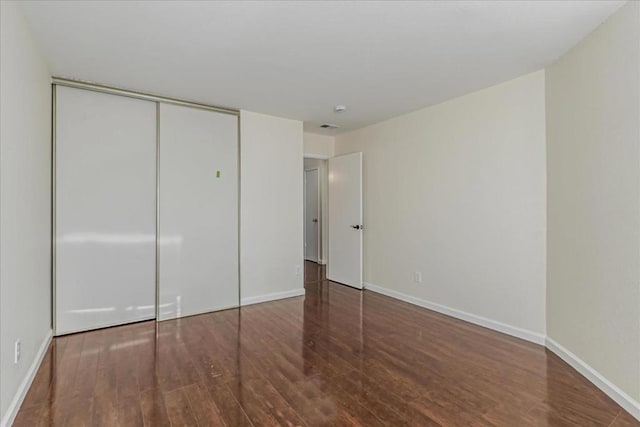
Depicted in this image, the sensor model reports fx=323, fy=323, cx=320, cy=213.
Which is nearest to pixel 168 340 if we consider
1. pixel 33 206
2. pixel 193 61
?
pixel 33 206

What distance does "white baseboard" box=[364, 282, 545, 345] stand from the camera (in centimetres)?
296

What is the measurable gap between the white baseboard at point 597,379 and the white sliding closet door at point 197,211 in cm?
331

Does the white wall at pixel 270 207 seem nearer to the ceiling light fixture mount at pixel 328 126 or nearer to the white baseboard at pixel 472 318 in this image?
the ceiling light fixture mount at pixel 328 126

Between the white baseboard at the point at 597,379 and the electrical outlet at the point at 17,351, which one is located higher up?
the electrical outlet at the point at 17,351

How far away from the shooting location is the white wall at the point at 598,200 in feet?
6.41

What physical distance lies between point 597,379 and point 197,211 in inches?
152

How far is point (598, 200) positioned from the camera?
2236 millimetres

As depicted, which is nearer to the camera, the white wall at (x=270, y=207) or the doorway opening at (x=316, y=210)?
the white wall at (x=270, y=207)

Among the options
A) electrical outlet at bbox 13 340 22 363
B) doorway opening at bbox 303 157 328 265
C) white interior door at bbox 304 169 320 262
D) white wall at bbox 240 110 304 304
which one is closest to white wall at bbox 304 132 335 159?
white wall at bbox 240 110 304 304

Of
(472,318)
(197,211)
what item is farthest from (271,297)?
(472,318)

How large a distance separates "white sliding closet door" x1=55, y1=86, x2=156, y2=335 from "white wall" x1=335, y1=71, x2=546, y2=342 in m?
2.97

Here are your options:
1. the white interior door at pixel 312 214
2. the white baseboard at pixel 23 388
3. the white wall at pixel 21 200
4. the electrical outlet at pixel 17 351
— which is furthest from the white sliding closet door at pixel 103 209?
the white interior door at pixel 312 214

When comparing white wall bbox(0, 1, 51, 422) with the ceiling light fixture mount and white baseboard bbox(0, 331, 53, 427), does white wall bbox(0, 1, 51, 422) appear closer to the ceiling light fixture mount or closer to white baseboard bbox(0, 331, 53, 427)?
white baseboard bbox(0, 331, 53, 427)

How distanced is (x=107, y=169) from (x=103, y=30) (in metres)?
1.49
